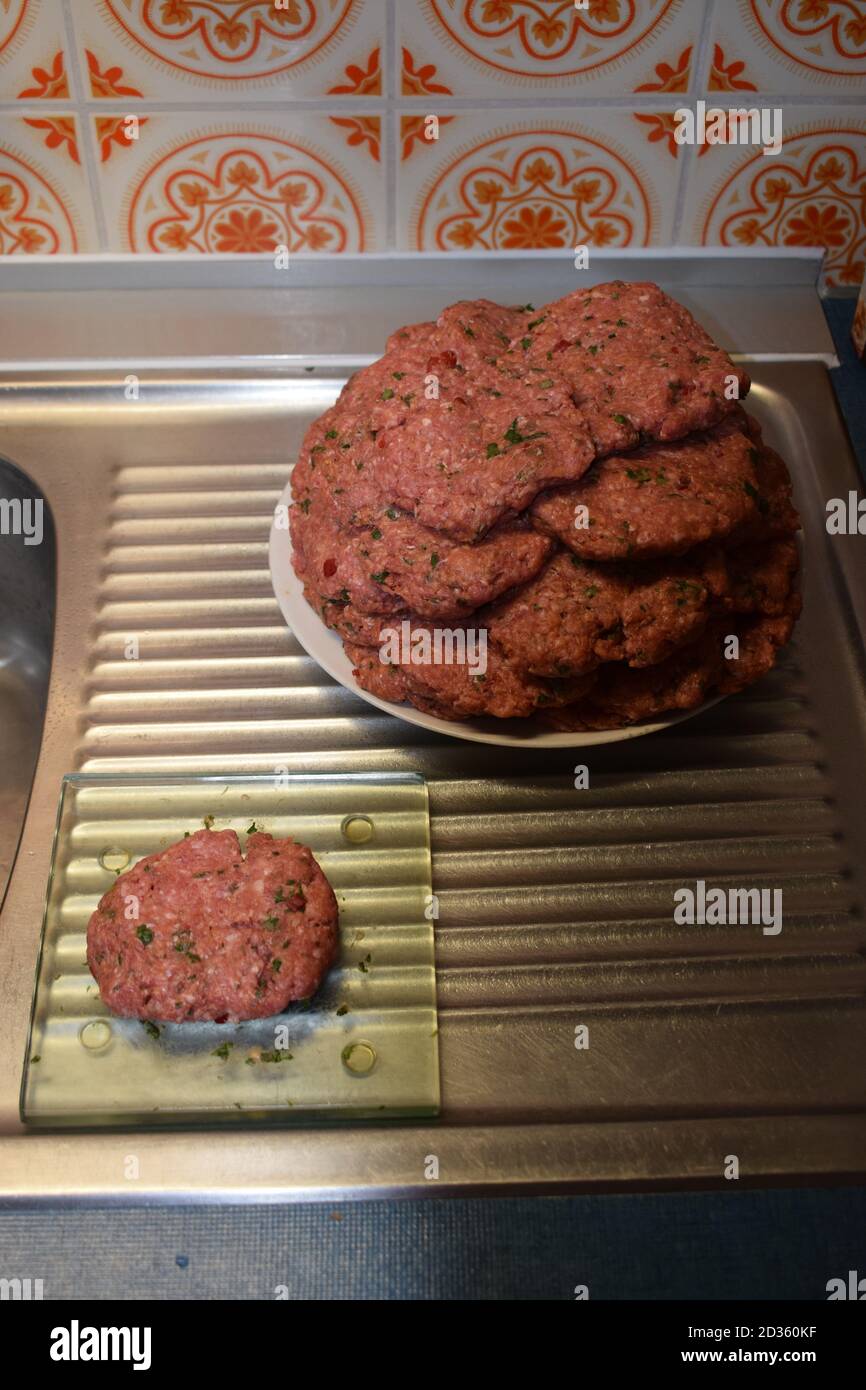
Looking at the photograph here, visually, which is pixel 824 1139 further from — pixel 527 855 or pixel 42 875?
pixel 42 875

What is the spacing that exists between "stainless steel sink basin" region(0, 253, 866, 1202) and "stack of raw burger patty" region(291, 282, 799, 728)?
0.10 meters

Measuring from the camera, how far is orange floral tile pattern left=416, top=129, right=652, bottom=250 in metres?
1.33

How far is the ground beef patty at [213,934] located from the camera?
3.26ft

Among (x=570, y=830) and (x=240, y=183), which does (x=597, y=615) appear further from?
(x=240, y=183)

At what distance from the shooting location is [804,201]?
1.39 metres

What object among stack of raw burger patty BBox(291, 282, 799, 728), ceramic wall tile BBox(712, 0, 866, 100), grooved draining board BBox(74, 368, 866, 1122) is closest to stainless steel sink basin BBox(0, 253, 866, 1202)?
grooved draining board BBox(74, 368, 866, 1122)

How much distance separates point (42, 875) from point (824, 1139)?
0.69 metres

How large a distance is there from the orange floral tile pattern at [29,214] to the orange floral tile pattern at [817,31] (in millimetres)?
736

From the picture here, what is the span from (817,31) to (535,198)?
12.5 inches

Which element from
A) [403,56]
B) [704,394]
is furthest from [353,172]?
[704,394]

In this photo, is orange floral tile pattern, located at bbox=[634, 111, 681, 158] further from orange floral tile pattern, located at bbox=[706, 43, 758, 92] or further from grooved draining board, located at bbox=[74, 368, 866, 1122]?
grooved draining board, located at bbox=[74, 368, 866, 1122]

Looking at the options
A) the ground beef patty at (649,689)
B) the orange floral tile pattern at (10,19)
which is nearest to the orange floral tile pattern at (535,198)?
the orange floral tile pattern at (10,19)

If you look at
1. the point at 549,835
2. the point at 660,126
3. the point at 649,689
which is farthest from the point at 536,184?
the point at 549,835

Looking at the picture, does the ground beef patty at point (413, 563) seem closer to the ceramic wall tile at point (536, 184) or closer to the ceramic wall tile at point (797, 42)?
the ceramic wall tile at point (536, 184)
